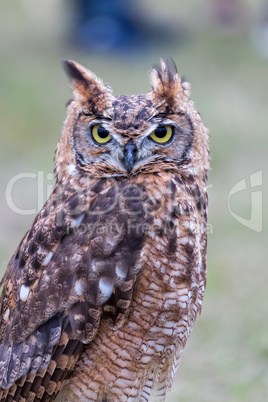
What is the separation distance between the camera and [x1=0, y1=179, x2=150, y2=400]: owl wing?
9.00ft

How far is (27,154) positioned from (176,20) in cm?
690

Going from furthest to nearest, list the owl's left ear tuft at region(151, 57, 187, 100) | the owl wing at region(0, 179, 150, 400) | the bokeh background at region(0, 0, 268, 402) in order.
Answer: the bokeh background at region(0, 0, 268, 402)
the owl's left ear tuft at region(151, 57, 187, 100)
the owl wing at region(0, 179, 150, 400)

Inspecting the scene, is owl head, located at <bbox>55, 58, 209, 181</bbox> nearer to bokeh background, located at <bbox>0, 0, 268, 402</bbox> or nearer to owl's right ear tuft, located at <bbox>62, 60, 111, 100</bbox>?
owl's right ear tuft, located at <bbox>62, 60, 111, 100</bbox>

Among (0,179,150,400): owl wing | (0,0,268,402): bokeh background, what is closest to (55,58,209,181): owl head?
(0,179,150,400): owl wing

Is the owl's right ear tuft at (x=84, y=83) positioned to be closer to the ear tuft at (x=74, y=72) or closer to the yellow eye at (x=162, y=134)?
the ear tuft at (x=74, y=72)

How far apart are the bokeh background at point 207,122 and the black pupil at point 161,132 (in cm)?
178

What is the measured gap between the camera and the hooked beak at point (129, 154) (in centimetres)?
278

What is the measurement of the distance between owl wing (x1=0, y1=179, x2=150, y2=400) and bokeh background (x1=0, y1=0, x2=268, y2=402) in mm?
1477

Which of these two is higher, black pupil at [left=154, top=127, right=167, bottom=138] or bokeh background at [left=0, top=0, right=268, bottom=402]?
bokeh background at [left=0, top=0, right=268, bottom=402]

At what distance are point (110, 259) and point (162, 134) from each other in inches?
20.8

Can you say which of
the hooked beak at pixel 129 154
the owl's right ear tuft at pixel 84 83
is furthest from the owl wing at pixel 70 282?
the owl's right ear tuft at pixel 84 83

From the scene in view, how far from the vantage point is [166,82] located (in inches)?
114

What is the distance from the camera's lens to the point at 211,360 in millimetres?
4488

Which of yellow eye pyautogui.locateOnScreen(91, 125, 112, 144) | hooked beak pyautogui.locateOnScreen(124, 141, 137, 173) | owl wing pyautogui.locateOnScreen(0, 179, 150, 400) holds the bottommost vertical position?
owl wing pyautogui.locateOnScreen(0, 179, 150, 400)
